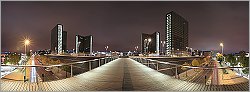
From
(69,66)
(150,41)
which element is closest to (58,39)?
(69,66)

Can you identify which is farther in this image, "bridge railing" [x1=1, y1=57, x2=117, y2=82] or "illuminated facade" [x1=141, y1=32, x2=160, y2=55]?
"illuminated facade" [x1=141, y1=32, x2=160, y2=55]

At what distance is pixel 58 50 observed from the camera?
13953 mm

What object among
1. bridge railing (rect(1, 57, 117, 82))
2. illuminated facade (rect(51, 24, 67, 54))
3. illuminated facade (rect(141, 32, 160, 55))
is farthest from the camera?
illuminated facade (rect(141, 32, 160, 55))

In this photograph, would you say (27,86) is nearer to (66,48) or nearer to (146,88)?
(146,88)

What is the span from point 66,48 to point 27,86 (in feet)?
27.3

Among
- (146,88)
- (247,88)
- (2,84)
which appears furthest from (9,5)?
(247,88)

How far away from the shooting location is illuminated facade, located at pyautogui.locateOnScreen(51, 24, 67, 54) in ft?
36.3

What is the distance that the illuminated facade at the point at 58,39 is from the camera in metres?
11.1

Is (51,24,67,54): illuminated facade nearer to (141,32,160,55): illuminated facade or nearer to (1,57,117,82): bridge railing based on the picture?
(1,57,117,82): bridge railing

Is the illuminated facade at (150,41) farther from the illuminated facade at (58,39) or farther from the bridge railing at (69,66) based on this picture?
the illuminated facade at (58,39)

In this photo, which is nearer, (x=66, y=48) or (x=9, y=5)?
(x=9, y=5)

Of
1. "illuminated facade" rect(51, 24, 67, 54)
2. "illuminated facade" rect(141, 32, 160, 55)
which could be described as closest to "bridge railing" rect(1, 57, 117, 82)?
"illuminated facade" rect(51, 24, 67, 54)

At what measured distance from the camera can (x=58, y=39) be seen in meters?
12.7

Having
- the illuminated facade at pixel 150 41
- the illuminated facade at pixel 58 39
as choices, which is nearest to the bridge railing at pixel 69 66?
the illuminated facade at pixel 58 39
